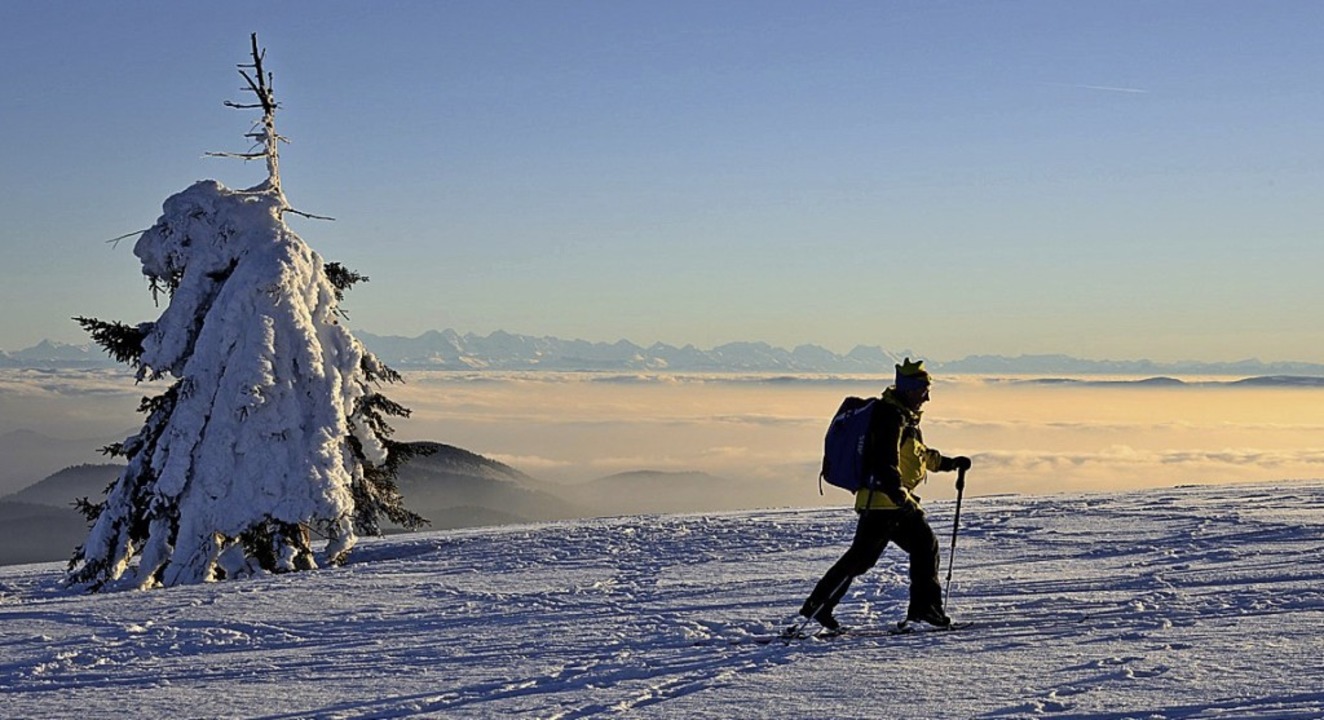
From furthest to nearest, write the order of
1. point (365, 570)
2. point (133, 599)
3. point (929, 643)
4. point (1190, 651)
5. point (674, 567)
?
point (365, 570), point (674, 567), point (133, 599), point (929, 643), point (1190, 651)

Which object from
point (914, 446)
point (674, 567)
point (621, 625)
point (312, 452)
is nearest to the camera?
point (914, 446)

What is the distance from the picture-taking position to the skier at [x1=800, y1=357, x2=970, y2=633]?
10156mm

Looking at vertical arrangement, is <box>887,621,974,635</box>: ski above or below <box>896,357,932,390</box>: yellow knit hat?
below

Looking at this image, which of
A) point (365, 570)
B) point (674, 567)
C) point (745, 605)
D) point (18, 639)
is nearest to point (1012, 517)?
point (674, 567)

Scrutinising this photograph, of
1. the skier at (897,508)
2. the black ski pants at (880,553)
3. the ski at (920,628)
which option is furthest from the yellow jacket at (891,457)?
the ski at (920,628)

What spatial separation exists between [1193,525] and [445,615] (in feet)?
35.2

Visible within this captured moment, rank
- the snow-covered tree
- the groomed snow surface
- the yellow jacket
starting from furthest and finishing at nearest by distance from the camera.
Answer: the snow-covered tree → the yellow jacket → the groomed snow surface

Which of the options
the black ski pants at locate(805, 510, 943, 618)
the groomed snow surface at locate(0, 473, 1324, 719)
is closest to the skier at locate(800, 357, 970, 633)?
the black ski pants at locate(805, 510, 943, 618)

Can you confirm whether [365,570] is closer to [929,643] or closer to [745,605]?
[745,605]

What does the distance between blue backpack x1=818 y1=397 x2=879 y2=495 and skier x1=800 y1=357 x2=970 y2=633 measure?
60 millimetres

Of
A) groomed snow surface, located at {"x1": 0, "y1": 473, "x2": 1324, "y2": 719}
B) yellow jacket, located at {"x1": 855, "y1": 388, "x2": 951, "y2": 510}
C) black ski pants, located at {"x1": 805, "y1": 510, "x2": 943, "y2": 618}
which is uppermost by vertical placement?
yellow jacket, located at {"x1": 855, "y1": 388, "x2": 951, "y2": 510}

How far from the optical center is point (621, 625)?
11.1 m

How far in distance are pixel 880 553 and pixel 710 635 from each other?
5.30 feet

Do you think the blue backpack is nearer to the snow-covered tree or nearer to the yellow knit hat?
the yellow knit hat
